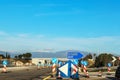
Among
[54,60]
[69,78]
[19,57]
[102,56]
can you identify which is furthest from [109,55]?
[19,57]

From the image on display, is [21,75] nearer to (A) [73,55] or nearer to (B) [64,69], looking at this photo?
(A) [73,55]

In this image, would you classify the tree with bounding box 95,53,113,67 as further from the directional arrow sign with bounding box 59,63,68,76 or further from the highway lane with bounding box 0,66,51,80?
the directional arrow sign with bounding box 59,63,68,76

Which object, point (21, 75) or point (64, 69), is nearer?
point (64, 69)

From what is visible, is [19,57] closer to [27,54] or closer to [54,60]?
[27,54]

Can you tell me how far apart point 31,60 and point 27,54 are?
273 inches

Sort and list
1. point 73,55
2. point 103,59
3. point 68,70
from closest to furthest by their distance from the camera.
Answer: point 68,70 < point 73,55 < point 103,59

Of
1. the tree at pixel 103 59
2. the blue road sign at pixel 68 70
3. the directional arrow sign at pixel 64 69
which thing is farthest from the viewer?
the tree at pixel 103 59

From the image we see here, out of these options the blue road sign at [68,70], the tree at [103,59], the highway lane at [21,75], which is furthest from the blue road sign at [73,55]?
the tree at [103,59]

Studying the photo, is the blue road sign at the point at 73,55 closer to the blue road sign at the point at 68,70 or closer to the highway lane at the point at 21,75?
the blue road sign at the point at 68,70

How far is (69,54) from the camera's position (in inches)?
1211

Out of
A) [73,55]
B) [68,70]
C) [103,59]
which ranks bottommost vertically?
[68,70]

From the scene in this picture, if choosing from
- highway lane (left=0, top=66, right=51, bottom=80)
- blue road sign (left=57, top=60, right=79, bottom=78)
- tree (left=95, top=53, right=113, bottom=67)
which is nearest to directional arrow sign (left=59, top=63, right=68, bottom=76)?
blue road sign (left=57, top=60, right=79, bottom=78)

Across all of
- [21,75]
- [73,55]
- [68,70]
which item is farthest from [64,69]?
[21,75]

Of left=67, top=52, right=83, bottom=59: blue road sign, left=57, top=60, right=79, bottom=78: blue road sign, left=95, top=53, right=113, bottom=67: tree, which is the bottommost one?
left=57, top=60, right=79, bottom=78: blue road sign
